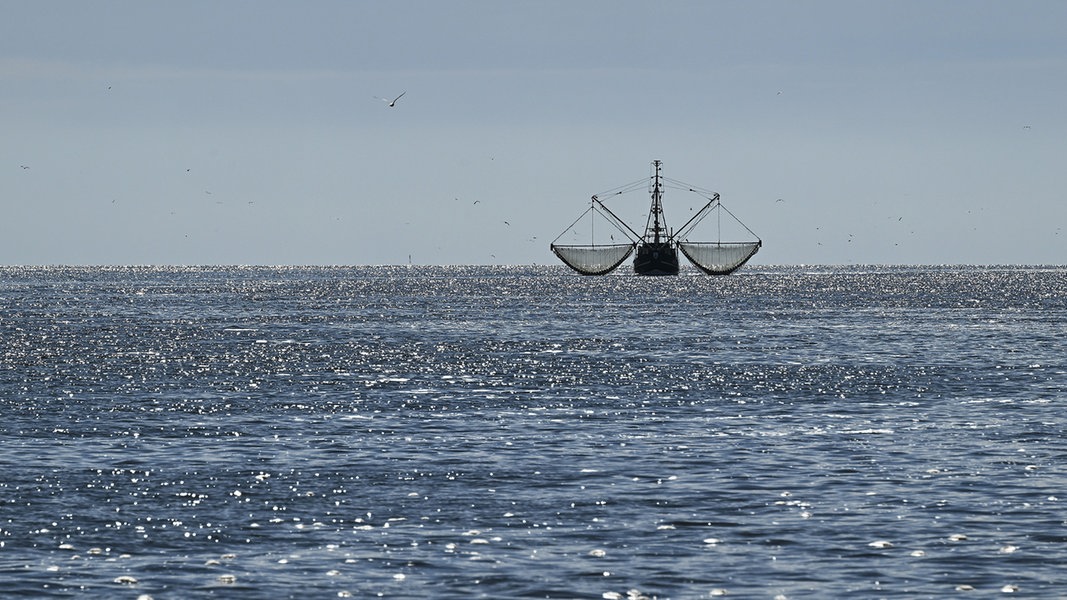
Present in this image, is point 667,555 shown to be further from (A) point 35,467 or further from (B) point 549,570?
(A) point 35,467

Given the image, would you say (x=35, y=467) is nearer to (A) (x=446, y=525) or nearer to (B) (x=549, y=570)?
(A) (x=446, y=525)

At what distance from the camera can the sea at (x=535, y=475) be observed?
24172 millimetres

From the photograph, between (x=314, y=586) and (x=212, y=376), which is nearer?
(x=314, y=586)

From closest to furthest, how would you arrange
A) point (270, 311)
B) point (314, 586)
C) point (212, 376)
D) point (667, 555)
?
1. point (314, 586)
2. point (667, 555)
3. point (212, 376)
4. point (270, 311)

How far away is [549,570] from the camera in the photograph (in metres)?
24.4

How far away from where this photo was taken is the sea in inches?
952

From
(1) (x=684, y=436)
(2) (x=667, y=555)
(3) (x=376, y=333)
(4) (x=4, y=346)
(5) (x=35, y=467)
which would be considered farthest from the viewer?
(3) (x=376, y=333)

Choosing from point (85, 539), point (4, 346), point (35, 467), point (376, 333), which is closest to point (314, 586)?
point (85, 539)

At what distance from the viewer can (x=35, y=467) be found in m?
36.1

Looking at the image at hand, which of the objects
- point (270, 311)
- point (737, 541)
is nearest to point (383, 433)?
point (737, 541)

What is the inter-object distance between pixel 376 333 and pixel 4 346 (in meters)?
27.0

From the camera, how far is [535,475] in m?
34.6

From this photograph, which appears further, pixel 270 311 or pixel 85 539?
pixel 270 311

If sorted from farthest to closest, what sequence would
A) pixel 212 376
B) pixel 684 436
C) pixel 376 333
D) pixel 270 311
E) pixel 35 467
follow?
pixel 270 311, pixel 376 333, pixel 212 376, pixel 684 436, pixel 35 467
